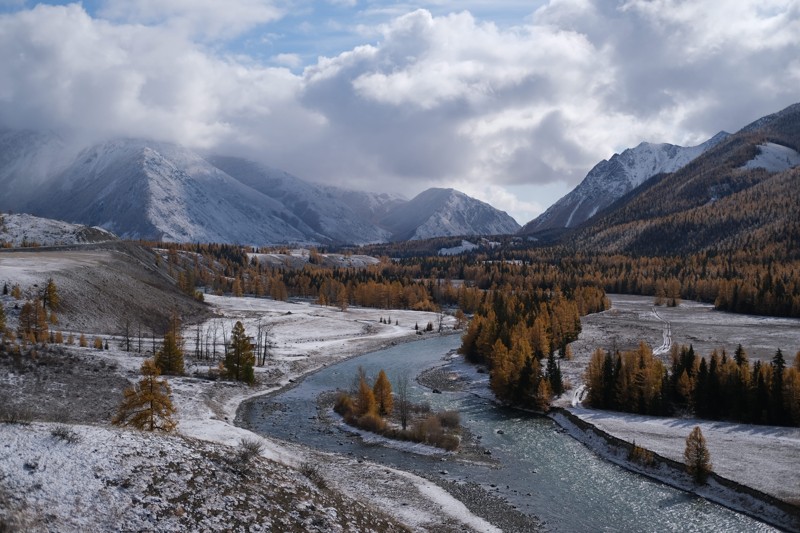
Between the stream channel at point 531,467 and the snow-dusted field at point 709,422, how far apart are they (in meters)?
4.75

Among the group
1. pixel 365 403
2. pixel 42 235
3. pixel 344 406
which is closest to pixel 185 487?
pixel 365 403

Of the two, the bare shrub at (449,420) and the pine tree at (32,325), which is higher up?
the pine tree at (32,325)

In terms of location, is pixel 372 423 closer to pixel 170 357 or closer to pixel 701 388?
pixel 170 357

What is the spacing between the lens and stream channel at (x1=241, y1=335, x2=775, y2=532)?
42.4 metres

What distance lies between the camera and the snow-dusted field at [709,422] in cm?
4910

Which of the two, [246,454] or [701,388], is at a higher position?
[246,454]

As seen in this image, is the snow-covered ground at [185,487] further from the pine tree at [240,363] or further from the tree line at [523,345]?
the tree line at [523,345]

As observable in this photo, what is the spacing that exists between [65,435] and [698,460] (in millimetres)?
44324

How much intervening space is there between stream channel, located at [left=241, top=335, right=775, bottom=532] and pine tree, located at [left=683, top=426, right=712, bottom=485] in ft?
7.20

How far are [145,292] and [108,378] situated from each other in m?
59.1

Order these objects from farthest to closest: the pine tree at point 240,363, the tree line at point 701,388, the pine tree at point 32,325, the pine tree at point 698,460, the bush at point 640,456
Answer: the pine tree at point 240,363, the pine tree at point 32,325, the tree line at point 701,388, the bush at point 640,456, the pine tree at point 698,460

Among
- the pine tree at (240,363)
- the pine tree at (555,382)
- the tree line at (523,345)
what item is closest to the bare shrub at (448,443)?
the tree line at (523,345)

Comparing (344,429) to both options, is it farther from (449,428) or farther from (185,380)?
(185,380)

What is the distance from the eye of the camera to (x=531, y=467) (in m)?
52.8
